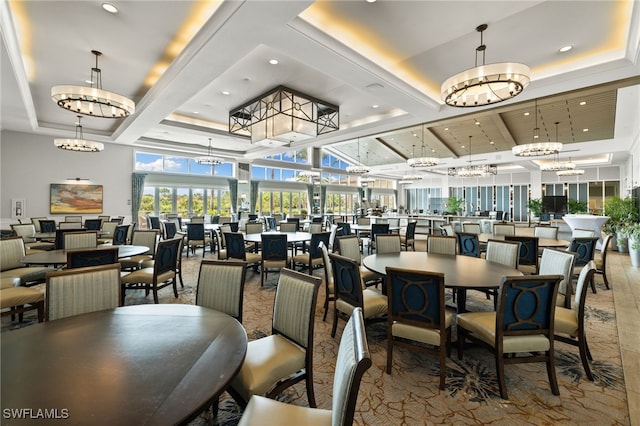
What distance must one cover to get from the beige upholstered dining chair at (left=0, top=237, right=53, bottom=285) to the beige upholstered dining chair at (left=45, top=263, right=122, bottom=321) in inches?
110

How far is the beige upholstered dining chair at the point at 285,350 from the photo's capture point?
1.73 meters

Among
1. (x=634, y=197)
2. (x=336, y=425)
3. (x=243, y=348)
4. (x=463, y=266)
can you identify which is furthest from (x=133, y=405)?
(x=634, y=197)

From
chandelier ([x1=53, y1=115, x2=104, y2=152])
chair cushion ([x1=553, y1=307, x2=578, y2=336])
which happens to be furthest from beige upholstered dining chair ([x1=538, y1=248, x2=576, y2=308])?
Result: chandelier ([x1=53, y1=115, x2=104, y2=152])

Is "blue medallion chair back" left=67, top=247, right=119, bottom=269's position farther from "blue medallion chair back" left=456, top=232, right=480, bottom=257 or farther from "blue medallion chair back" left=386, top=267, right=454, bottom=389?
"blue medallion chair back" left=456, top=232, right=480, bottom=257

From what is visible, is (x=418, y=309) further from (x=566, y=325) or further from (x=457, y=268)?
(x=566, y=325)

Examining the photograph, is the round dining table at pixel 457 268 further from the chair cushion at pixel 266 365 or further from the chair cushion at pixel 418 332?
the chair cushion at pixel 266 365

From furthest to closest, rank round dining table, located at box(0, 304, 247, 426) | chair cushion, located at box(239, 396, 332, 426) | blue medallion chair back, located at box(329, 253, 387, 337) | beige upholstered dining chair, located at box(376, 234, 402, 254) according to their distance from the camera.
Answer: beige upholstered dining chair, located at box(376, 234, 402, 254), blue medallion chair back, located at box(329, 253, 387, 337), chair cushion, located at box(239, 396, 332, 426), round dining table, located at box(0, 304, 247, 426)

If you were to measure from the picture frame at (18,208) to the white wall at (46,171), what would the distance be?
0.21 feet

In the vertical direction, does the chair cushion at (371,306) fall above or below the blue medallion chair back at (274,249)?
below

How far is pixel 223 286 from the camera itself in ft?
7.90

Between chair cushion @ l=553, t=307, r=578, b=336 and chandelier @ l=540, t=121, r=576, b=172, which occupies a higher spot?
chandelier @ l=540, t=121, r=576, b=172

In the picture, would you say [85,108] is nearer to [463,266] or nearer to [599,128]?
[463,266]

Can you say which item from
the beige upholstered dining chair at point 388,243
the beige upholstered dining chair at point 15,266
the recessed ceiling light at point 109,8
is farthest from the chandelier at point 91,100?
the beige upholstered dining chair at point 388,243

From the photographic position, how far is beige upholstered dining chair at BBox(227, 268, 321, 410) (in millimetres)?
1733
